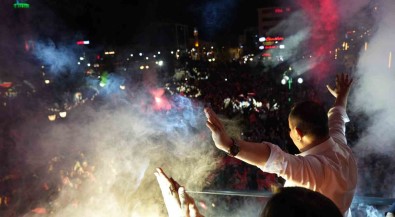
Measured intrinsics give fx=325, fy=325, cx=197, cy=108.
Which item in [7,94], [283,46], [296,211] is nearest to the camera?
[296,211]

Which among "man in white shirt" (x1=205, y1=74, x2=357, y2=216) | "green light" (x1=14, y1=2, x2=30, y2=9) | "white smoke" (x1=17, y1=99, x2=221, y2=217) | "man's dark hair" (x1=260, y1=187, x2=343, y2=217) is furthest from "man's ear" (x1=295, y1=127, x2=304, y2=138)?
"green light" (x1=14, y1=2, x2=30, y2=9)

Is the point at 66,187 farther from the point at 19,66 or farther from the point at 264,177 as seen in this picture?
the point at 264,177

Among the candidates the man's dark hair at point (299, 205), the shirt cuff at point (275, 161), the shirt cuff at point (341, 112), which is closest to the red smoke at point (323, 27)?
the shirt cuff at point (341, 112)

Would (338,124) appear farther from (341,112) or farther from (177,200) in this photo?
(177,200)

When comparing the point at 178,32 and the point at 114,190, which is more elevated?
the point at 178,32

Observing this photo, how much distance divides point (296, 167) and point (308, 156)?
15 centimetres

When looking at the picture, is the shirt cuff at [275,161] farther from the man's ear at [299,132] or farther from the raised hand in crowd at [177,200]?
the raised hand in crowd at [177,200]

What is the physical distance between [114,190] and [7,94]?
500 centimetres

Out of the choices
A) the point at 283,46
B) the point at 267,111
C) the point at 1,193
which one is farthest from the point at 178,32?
the point at 1,193

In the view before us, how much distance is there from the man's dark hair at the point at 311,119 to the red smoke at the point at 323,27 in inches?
219

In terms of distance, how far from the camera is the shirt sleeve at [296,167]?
164 centimetres

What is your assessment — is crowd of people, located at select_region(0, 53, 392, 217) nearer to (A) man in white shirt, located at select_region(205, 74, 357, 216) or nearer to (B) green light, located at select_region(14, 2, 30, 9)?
(A) man in white shirt, located at select_region(205, 74, 357, 216)

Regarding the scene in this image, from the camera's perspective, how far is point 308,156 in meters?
1.76

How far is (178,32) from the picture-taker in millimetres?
79062
